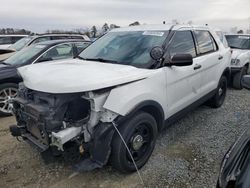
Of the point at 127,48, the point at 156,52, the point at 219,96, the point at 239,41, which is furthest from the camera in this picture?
the point at 239,41

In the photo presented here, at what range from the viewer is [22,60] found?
6410 mm

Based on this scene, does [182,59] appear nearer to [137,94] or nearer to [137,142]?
[137,94]


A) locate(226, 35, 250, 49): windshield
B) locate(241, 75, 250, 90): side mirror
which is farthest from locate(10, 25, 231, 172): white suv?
locate(226, 35, 250, 49): windshield

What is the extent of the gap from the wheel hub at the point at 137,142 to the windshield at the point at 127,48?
968 mm

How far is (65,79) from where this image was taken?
3016mm

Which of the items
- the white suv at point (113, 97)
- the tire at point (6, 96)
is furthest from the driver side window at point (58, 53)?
the white suv at point (113, 97)

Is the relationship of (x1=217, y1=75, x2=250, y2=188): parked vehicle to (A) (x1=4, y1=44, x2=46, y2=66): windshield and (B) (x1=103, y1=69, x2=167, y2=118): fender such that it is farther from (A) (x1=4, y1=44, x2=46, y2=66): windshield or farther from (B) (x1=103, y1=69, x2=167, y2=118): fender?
(A) (x1=4, y1=44, x2=46, y2=66): windshield

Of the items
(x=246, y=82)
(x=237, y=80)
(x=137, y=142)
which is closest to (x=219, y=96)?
(x=237, y=80)

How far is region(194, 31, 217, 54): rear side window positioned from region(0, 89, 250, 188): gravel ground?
1.38 m

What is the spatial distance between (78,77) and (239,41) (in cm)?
810

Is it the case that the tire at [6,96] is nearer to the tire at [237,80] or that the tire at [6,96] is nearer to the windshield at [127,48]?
the windshield at [127,48]

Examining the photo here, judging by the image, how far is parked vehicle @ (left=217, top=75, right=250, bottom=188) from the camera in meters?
1.80

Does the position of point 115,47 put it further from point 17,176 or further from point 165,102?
point 17,176

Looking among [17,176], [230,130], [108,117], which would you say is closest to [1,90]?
[17,176]
